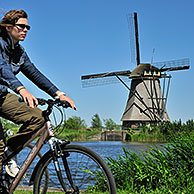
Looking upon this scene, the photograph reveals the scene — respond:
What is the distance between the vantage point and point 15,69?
2.90 metres

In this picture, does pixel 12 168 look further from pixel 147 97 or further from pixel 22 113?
pixel 147 97

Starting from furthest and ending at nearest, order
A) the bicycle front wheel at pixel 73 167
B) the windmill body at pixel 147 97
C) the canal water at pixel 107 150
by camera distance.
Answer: the windmill body at pixel 147 97 < the canal water at pixel 107 150 < the bicycle front wheel at pixel 73 167

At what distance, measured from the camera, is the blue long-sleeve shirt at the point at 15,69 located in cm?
267

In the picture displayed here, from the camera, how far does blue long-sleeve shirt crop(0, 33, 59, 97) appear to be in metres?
2.67

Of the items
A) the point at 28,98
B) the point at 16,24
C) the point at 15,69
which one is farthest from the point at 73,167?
the point at 16,24

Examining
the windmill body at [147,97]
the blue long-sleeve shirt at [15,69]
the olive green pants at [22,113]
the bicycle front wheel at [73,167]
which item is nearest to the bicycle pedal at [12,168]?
the bicycle front wheel at [73,167]

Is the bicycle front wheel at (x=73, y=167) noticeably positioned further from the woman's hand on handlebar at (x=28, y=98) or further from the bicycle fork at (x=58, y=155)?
the woman's hand on handlebar at (x=28, y=98)

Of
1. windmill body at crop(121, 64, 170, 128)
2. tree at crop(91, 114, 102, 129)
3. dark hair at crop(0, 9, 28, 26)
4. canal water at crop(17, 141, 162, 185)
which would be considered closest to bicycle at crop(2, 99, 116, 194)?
canal water at crop(17, 141, 162, 185)

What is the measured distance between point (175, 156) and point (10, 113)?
2.69 meters

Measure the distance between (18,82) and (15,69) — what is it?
0.29m

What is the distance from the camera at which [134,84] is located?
1214 inches

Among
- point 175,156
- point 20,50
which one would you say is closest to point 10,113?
point 20,50

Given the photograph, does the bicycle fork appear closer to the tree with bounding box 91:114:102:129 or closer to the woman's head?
the woman's head

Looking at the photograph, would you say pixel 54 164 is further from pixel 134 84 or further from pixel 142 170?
pixel 134 84
